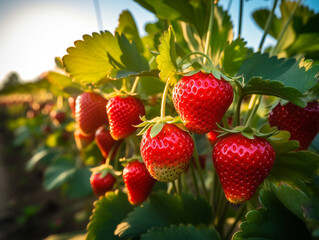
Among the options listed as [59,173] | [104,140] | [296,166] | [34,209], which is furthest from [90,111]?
[34,209]

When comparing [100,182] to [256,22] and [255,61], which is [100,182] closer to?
[255,61]

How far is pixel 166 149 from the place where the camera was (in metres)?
0.46

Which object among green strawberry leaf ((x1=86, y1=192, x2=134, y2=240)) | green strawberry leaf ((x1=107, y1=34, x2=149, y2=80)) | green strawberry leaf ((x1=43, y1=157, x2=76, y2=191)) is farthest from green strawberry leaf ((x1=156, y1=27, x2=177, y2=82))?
green strawberry leaf ((x1=43, y1=157, x2=76, y2=191))

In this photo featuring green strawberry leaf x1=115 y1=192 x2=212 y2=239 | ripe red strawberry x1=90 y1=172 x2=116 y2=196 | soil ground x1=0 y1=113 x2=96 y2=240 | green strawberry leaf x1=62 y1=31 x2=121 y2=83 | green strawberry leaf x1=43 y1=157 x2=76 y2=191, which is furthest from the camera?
soil ground x1=0 y1=113 x2=96 y2=240

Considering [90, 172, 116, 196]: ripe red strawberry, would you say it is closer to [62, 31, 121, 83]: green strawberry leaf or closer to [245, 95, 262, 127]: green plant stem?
[62, 31, 121, 83]: green strawberry leaf

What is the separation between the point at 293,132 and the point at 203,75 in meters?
0.30

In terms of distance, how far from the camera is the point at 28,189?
3.81m

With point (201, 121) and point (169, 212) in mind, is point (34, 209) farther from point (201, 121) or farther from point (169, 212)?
point (201, 121)

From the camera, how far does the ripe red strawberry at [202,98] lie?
45 centimetres

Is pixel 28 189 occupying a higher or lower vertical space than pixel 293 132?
lower

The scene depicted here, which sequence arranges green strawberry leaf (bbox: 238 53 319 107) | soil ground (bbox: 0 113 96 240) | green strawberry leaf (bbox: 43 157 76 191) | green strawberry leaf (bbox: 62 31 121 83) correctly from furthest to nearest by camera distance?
soil ground (bbox: 0 113 96 240)
green strawberry leaf (bbox: 43 157 76 191)
green strawberry leaf (bbox: 62 31 121 83)
green strawberry leaf (bbox: 238 53 319 107)

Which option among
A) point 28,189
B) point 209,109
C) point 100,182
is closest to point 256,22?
point 209,109

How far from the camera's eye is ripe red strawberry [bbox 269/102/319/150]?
0.57m

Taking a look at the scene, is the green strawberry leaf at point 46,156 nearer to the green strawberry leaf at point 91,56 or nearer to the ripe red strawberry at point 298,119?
the green strawberry leaf at point 91,56
